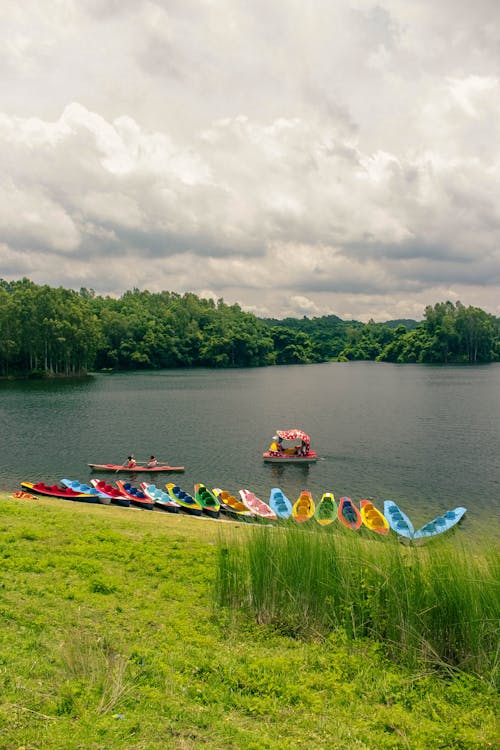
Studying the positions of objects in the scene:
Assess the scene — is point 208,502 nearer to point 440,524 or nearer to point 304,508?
point 304,508

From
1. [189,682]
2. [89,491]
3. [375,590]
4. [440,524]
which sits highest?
[375,590]

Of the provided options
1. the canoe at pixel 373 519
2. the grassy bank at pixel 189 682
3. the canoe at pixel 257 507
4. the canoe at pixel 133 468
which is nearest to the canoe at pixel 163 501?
the canoe at pixel 257 507

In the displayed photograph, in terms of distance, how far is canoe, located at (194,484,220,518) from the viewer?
74.9 feet

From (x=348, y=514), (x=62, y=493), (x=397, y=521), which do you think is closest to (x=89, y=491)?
(x=62, y=493)

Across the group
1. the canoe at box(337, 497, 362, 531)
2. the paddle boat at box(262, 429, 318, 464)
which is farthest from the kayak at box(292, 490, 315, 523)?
the paddle boat at box(262, 429, 318, 464)

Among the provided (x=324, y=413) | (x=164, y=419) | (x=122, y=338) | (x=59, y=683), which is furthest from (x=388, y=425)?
(x=122, y=338)

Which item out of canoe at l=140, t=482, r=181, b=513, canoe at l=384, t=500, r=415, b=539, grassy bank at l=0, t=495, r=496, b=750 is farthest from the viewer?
canoe at l=140, t=482, r=181, b=513

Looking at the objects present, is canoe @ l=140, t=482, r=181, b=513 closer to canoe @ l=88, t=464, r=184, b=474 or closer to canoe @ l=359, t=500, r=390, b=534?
canoe @ l=88, t=464, r=184, b=474

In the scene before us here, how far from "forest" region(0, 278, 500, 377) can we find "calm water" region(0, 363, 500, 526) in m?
17.6

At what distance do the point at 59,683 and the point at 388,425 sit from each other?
47.7 m

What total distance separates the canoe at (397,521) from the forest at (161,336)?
8528 centimetres

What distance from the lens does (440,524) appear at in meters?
21.4

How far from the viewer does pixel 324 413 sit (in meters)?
60.4

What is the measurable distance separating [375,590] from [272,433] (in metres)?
40.1
